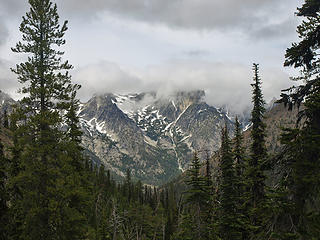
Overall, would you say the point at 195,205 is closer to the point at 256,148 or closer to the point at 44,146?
the point at 256,148

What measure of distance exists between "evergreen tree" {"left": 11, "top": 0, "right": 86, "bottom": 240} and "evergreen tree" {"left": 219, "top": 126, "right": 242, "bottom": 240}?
12594mm

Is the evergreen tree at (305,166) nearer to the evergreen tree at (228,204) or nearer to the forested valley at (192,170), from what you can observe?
the forested valley at (192,170)

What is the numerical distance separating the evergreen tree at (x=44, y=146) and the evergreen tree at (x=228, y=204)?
12.6 metres

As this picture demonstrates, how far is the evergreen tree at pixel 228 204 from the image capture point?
23.6 meters

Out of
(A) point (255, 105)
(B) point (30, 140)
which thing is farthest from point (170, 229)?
(B) point (30, 140)

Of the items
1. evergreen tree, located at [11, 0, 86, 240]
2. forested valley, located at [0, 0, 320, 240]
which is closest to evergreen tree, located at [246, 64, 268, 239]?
forested valley, located at [0, 0, 320, 240]

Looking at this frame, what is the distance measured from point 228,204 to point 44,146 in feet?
53.9

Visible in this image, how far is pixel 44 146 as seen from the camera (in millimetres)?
18031

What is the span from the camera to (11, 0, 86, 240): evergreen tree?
676 inches

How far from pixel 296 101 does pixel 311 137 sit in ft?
7.24

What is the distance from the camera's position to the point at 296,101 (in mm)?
9258

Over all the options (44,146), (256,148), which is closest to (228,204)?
(256,148)

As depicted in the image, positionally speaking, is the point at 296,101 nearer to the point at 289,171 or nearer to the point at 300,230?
the point at 289,171

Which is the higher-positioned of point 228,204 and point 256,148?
point 256,148
